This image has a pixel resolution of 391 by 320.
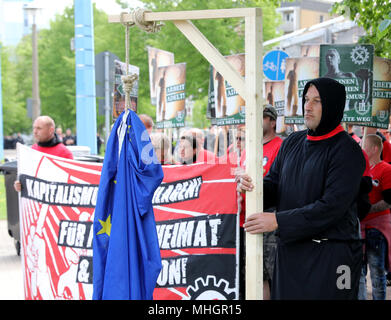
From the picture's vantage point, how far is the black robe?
3.49 metres

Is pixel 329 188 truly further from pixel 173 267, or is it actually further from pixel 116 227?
pixel 173 267

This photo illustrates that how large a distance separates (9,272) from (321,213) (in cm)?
617

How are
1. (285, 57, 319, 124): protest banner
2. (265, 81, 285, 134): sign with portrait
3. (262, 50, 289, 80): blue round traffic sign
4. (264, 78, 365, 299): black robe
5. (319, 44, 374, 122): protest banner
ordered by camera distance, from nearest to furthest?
(264, 78, 365, 299): black robe
(319, 44, 374, 122): protest banner
(285, 57, 319, 124): protest banner
(265, 81, 285, 134): sign with portrait
(262, 50, 289, 80): blue round traffic sign

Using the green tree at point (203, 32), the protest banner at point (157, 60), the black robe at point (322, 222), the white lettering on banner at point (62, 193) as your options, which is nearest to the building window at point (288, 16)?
the green tree at point (203, 32)

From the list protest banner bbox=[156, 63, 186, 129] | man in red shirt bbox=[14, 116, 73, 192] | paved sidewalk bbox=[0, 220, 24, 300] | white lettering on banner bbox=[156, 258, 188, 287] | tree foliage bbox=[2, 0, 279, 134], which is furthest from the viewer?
tree foliage bbox=[2, 0, 279, 134]

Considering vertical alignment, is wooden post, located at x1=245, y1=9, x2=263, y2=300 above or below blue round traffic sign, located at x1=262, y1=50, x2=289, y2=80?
below

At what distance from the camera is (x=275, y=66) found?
1020 cm

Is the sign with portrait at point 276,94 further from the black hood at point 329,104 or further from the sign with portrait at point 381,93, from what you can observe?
the black hood at point 329,104

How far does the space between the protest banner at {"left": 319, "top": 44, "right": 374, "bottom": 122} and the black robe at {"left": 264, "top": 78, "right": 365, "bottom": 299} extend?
347cm

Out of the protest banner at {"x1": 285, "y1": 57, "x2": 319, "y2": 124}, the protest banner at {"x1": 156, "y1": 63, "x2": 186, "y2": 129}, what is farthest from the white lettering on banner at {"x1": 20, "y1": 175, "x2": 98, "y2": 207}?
the protest banner at {"x1": 156, "y1": 63, "x2": 186, "y2": 129}

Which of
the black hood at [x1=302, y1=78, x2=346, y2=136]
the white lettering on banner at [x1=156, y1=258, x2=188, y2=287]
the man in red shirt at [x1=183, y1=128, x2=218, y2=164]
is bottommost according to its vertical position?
the white lettering on banner at [x1=156, y1=258, x2=188, y2=287]

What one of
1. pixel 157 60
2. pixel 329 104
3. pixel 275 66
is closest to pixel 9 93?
pixel 157 60

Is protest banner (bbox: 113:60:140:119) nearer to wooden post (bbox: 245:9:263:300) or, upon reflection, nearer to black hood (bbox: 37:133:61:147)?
black hood (bbox: 37:133:61:147)

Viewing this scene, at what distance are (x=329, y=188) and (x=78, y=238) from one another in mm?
3122
